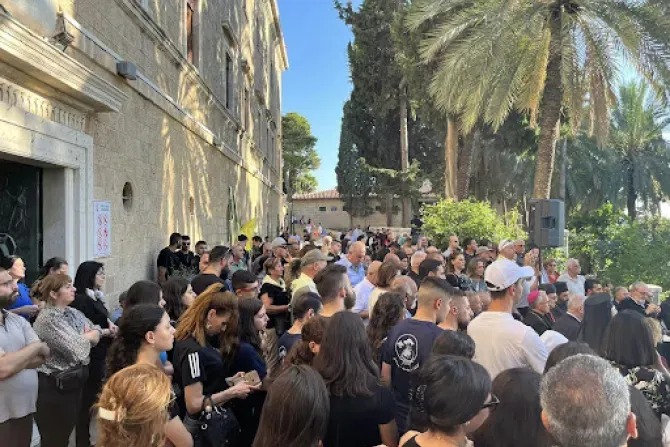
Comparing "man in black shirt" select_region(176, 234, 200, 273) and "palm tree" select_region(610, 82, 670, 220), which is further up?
"palm tree" select_region(610, 82, 670, 220)

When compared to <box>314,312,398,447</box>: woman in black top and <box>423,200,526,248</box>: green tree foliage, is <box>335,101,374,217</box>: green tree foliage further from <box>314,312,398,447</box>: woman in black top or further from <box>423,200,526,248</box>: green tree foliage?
<box>314,312,398,447</box>: woman in black top

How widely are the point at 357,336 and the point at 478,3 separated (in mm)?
12498

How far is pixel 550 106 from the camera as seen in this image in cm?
1209

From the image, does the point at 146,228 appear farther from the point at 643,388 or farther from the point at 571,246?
the point at 571,246

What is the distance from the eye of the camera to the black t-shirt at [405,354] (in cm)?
324

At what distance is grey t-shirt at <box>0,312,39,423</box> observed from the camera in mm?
3047

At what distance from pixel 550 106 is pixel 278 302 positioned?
9391mm

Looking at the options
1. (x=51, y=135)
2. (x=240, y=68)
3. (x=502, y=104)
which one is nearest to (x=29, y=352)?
(x=51, y=135)

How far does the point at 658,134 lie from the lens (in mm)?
33594

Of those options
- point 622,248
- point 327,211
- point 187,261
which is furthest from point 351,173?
point 187,261

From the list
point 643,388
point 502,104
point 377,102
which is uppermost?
point 377,102

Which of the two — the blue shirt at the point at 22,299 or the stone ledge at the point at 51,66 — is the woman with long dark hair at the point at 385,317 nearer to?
the blue shirt at the point at 22,299

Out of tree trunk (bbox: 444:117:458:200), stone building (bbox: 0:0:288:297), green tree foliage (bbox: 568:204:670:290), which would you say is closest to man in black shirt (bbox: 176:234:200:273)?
stone building (bbox: 0:0:288:297)

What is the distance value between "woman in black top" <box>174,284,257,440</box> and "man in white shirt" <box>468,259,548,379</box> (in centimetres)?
149
